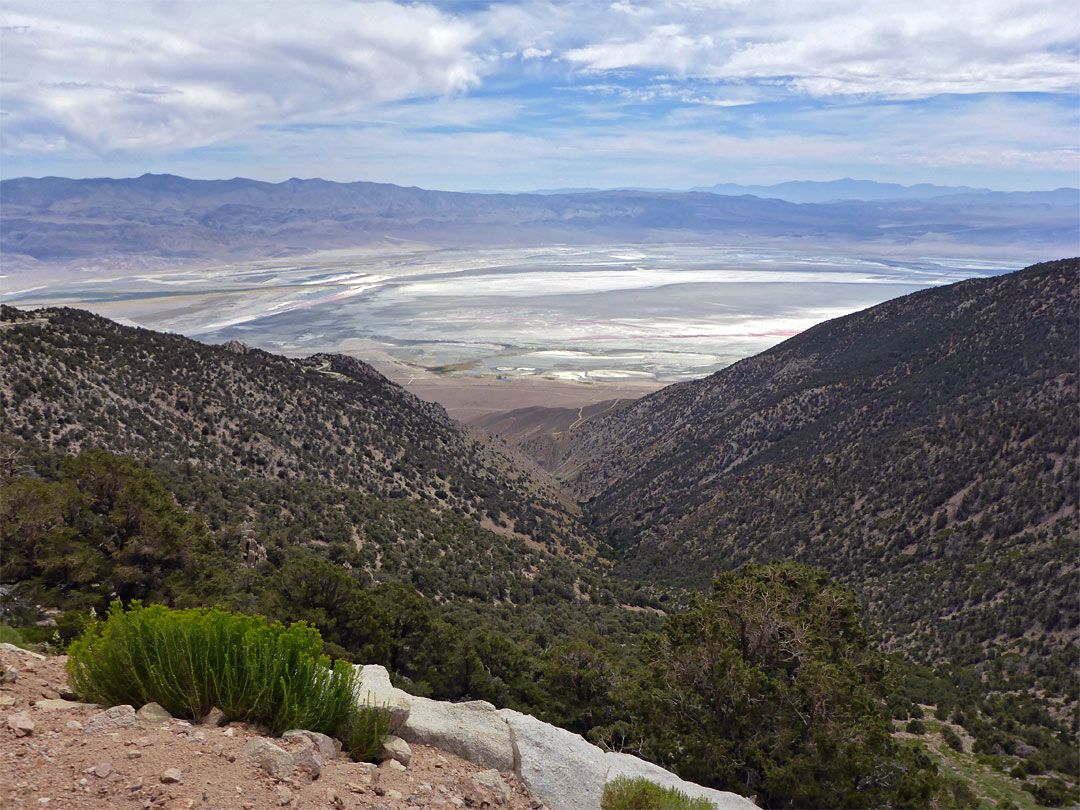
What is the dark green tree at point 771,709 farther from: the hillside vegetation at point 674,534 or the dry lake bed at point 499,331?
the dry lake bed at point 499,331

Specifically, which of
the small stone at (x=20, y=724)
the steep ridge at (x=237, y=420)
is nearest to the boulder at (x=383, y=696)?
the small stone at (x=20, y=724)

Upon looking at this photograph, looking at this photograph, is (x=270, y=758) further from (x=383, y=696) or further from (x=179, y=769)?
(x=383, y=696)

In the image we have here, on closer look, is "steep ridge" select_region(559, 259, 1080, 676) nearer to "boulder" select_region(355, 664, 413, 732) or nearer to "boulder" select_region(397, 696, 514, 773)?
"boulder" select_region(397, 696, 514, 773)

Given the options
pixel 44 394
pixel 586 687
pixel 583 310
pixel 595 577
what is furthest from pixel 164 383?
pixel 583 310

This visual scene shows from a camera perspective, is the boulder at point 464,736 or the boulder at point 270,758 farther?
the boulder at point 464,736

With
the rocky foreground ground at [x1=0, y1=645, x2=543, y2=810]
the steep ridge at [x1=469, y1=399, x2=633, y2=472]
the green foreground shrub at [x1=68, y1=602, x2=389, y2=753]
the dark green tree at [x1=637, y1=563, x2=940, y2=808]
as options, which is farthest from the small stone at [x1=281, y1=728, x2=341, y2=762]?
the steep ridge at [x1=469, y1=399, x2=633, y2=472]

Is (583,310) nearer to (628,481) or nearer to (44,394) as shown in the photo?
(628,481)
